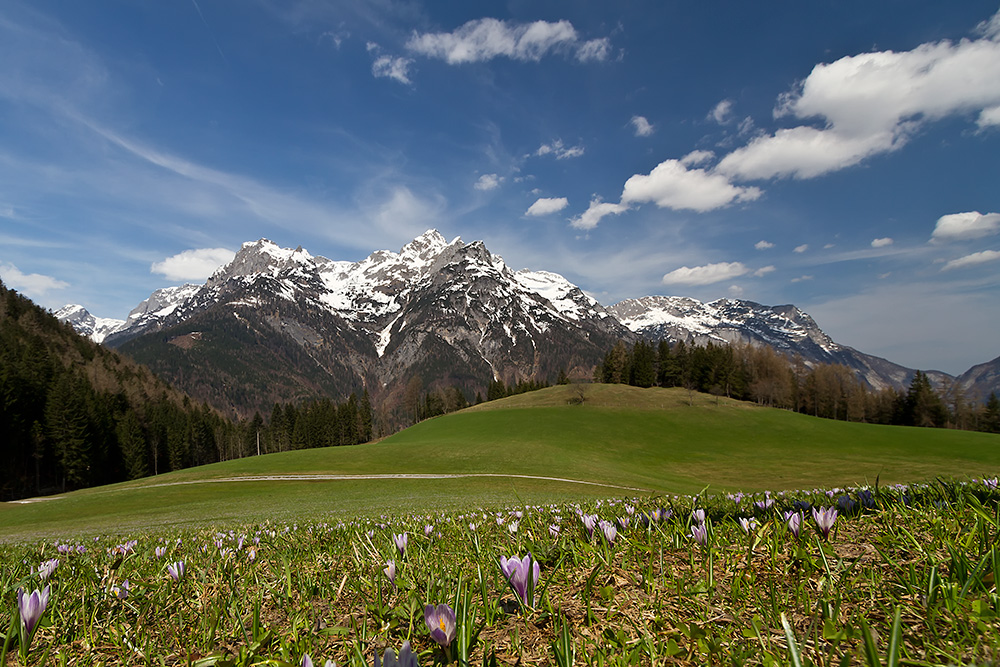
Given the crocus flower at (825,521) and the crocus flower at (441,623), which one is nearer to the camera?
the crocus flower at (441,623)

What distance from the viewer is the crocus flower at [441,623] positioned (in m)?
1.35

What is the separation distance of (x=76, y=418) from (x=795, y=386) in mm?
131550

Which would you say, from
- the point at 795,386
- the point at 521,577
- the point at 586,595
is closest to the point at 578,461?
the point at 586,595

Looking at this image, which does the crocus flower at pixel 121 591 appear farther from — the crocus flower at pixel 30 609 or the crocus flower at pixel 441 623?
the crocus flower at pixel 441 623

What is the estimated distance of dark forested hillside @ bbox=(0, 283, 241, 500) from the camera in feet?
205

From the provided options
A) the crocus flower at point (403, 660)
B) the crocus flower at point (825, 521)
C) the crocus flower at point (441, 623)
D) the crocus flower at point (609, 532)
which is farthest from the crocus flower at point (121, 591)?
the crocus flower at point (825, 521)

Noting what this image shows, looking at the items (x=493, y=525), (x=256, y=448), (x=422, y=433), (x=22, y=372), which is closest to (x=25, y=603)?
(x=493, y=525)

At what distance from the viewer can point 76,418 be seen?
208 feet

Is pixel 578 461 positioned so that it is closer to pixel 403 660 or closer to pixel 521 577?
pixel 521 577

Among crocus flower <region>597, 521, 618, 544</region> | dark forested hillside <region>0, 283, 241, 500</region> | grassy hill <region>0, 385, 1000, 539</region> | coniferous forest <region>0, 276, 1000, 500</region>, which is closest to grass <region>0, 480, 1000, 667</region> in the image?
crocus flower <region>597, 521, 618, 544</region>

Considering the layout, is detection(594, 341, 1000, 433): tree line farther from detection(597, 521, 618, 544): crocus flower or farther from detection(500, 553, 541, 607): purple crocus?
detection(500, 553, 541, 607): purple crocus

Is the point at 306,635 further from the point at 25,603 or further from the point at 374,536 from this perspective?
the point at 374,536

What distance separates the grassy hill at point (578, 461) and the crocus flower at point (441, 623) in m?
25.1

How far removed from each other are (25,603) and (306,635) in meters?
1.08
